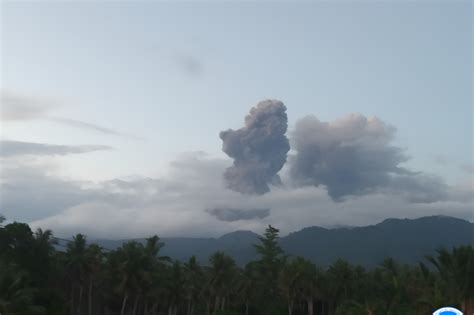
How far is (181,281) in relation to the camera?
4358 inches

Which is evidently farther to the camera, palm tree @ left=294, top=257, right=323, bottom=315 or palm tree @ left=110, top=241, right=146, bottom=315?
palm tree @ left=294, top=257, right=323, bottom=315

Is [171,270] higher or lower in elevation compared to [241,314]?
higher

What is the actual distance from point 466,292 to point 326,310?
70355mm

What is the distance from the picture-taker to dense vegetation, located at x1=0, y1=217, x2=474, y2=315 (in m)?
88.8

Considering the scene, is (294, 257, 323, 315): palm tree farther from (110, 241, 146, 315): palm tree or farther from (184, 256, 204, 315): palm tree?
(110, 241, 146, 315): palm tree

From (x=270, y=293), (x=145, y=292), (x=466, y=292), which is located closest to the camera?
(x=466, y=292)

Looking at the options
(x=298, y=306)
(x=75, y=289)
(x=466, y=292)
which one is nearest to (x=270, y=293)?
(x=298, y=306)

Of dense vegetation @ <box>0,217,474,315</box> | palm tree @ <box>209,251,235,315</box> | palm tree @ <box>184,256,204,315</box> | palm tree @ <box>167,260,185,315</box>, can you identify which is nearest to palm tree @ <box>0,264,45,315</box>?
dense vegetation @ <box>0,217,474,315</box>

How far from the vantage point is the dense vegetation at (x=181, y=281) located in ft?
291

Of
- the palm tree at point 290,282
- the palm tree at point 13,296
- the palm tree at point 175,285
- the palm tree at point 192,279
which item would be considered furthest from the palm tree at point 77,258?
the palm tree at point 13,296

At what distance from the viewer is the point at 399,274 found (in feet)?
355

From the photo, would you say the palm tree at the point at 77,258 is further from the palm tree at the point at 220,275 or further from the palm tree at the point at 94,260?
the palm tree at the point at 220,275

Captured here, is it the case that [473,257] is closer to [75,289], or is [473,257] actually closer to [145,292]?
[145,292]

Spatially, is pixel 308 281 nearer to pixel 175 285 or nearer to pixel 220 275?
pixel 220 275
